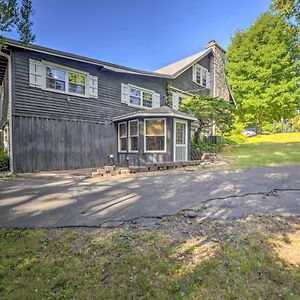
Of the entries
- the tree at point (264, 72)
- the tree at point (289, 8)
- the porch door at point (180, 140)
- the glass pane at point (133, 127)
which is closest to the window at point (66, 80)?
the glass pane at point (133, 127)

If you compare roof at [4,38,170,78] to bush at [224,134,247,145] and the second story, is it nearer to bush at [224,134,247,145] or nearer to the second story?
the second story

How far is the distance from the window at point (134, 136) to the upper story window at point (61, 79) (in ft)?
8.63

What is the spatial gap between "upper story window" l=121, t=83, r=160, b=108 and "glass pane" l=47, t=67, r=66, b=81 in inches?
143

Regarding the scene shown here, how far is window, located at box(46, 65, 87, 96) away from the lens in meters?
10.7

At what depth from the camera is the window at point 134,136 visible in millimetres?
11745

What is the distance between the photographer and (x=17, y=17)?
4.59 m

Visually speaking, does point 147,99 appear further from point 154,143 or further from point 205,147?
point 205,147

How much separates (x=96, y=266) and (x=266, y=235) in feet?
8.72

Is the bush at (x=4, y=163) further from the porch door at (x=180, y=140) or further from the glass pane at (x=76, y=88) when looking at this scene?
the porch door at (x=180, y=140)

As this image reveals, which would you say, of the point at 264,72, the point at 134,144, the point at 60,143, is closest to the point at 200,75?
the point at 264,72

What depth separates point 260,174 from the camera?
26.7 ft

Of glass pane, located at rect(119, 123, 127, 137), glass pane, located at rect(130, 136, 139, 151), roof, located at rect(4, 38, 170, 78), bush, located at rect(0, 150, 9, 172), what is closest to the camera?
roof, located at rect(4, 38, 170, 78)

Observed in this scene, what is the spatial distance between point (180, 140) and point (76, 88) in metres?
6.14

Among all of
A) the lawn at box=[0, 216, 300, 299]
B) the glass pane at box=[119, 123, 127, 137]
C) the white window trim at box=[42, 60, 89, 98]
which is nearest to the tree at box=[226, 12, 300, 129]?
the glass pane at box=[119, 123, 127, 137]
